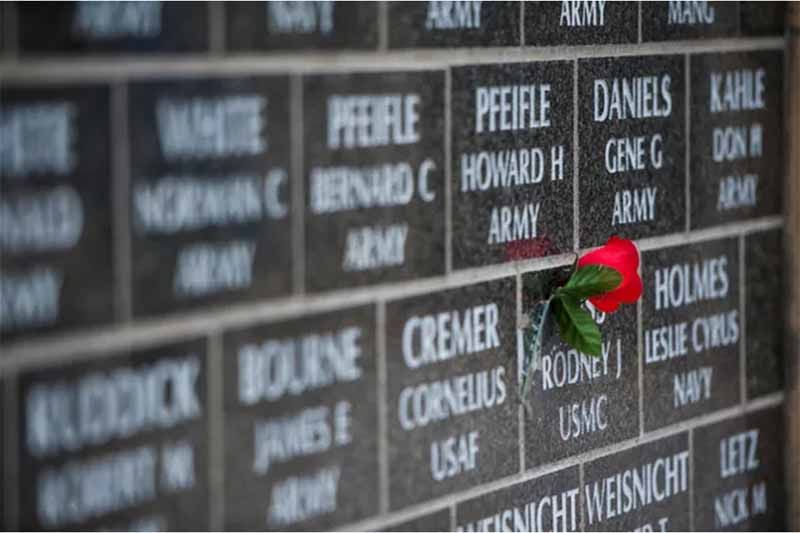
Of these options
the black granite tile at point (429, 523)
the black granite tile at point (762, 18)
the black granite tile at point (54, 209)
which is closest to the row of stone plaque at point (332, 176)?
the black granite tile at point (54, 209)

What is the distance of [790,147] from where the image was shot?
331 centimetres

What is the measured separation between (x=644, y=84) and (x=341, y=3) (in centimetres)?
76

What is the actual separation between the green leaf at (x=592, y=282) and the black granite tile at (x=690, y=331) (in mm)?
295

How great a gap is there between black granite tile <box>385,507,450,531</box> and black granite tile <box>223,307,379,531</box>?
0.22 feet

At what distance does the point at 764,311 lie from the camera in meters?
3.29

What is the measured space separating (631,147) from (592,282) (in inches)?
12.7

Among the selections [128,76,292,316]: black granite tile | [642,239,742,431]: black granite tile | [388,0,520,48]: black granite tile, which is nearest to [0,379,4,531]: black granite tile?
[128,76,292,316]: black granite tile

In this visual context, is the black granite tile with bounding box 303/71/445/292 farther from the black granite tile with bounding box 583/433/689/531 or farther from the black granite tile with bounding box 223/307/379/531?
the black granite tile with bounding box 583/433/689/531

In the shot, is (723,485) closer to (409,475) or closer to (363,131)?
(409,475)

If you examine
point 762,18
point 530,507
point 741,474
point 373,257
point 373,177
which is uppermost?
point 762,18

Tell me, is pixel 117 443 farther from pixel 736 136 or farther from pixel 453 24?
pixel 736 136

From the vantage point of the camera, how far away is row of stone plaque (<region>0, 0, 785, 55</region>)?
1.96 metres

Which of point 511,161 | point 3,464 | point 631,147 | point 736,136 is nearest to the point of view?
point 3,464

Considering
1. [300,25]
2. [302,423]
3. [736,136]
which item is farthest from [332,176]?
[736,136]
